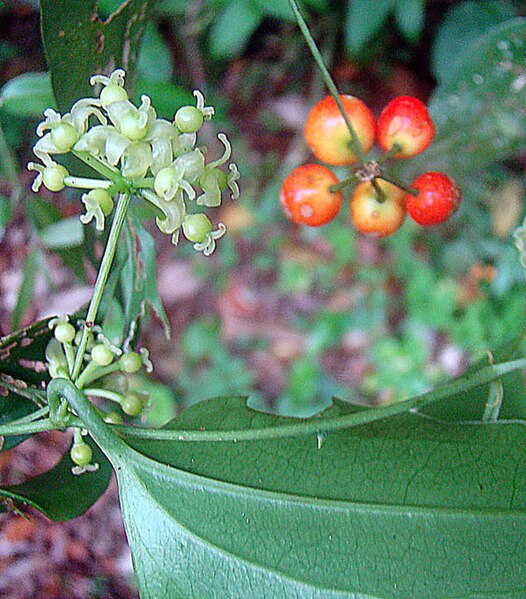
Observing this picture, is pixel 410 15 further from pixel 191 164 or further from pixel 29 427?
pixel 29 427

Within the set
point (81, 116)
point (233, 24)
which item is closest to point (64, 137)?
point (81, 116)

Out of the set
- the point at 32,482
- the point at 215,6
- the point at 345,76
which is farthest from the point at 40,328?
the point at 345,76

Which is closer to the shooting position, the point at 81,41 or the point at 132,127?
the point at 132,127

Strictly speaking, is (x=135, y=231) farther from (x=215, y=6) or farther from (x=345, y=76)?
(x=345, y=76)

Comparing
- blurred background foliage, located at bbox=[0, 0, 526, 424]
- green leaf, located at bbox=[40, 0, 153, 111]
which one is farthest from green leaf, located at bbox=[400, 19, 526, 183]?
green leaf, located at bbox=[40, 0, 153, 111]

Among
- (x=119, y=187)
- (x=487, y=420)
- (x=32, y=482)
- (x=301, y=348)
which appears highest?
(x=119, y=187)
